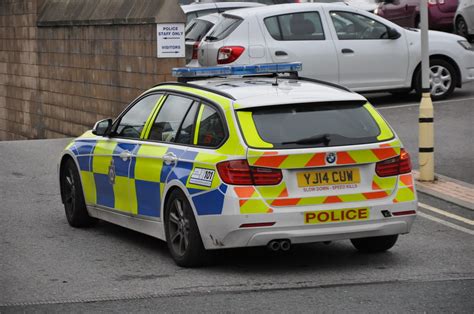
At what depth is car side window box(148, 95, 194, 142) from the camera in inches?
383

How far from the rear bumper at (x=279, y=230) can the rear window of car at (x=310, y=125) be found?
0.53m

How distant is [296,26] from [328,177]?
10476mm

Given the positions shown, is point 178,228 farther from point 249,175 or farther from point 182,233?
point 249,175

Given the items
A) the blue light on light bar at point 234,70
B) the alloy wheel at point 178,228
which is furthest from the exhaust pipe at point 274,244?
the blue light on light bar at point 234,70

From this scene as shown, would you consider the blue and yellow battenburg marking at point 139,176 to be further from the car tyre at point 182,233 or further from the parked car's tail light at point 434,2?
the parked car's tail light at point 434,2

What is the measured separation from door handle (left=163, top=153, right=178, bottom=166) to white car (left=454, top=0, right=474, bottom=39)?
2033 centimetres

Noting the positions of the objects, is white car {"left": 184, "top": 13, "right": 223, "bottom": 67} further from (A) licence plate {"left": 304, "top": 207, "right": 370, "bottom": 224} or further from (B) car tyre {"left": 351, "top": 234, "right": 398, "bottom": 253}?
(A) licence plate {"left": 304, "top": 207, "right": 370, "bottom": 224}

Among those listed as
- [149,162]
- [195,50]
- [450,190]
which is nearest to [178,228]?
[149,162]

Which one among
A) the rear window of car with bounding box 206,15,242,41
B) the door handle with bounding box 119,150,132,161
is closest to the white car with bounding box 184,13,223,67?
the rear window of car with bounding box 206,15,242,41

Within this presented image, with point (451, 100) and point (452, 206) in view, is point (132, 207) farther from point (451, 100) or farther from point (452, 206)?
point (451, 100)

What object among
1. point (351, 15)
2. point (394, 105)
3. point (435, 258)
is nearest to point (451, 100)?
point (394, 105)

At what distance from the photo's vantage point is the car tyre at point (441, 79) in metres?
19.8

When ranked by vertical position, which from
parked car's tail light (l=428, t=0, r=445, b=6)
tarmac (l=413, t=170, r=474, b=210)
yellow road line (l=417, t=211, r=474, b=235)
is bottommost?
yellow road line (l=417, t=211, r=474, b=235)

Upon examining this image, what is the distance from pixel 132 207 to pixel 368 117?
6.99ft
